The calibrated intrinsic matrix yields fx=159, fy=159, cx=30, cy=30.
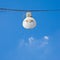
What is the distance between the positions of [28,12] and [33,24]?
117 millimetres

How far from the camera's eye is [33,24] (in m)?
1.30

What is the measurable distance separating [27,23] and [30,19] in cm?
5

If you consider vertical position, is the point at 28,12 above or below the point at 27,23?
above

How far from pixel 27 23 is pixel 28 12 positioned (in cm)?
11

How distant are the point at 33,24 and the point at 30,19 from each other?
48 millimetres

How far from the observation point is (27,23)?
129 centimetres

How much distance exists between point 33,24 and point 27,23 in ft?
0.17

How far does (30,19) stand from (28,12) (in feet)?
0.24

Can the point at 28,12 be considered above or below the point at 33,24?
above

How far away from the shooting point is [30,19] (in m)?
1.31

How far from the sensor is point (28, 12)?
1.34 meters
